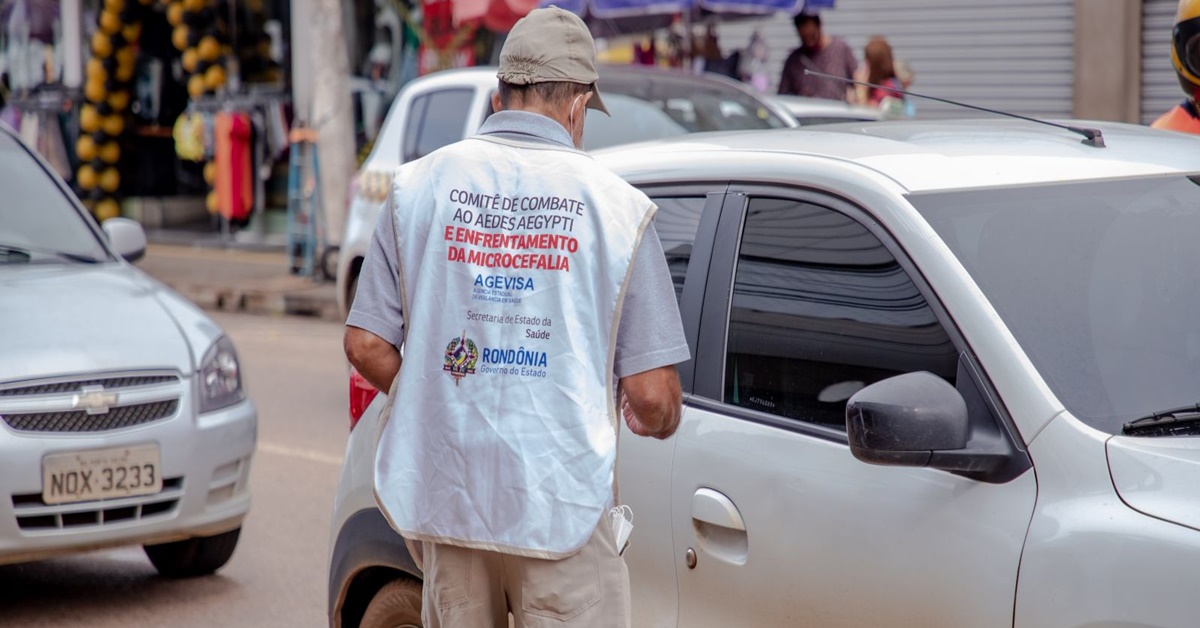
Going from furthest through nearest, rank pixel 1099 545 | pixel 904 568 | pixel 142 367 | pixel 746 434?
pixel 142 367
pixel 746 434
pixel 904 568
pixel 1099 545

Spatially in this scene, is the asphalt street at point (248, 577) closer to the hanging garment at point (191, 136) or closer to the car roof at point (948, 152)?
the car roof at point (948, 152)

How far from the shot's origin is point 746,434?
Result: 3051mm

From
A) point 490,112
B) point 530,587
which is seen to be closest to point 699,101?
point 490,112

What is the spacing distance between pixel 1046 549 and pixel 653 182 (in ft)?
4.50

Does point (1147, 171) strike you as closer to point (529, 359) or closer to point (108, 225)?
point (529, 359)

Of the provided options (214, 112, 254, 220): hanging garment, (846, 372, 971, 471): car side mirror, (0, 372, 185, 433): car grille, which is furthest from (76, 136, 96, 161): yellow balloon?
(846, 372, 971, 471): car side mirror

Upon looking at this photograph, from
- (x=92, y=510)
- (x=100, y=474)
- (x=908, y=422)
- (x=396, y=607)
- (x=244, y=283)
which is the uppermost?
(x=908, y=422)

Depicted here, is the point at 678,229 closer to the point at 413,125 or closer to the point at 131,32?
the point at 413,125

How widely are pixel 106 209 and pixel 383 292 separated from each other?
17952 mm

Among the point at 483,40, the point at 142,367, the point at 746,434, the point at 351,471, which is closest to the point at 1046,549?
the point at 746,434

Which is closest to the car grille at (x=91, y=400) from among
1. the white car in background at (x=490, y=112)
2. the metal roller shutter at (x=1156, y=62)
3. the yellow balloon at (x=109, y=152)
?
the white car in background at (x=490, y=112)

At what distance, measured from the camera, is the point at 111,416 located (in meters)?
5.06

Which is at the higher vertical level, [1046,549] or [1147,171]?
[1147,171]

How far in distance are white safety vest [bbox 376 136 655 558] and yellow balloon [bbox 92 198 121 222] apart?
17.9m
